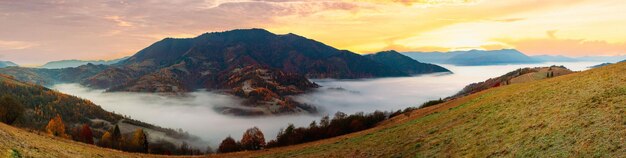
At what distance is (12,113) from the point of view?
386 ft

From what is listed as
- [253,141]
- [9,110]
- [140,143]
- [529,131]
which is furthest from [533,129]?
[140,143]

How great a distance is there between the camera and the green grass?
2616cm

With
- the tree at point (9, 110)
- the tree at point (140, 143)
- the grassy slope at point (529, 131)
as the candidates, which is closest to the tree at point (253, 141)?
the tree at point (140, 143)

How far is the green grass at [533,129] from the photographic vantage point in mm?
26156

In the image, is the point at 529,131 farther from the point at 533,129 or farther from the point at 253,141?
the point at 253,141

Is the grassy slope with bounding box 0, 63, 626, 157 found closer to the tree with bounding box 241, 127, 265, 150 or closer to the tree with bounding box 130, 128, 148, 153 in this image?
the tree with bounding box 130, 128, 148, 153

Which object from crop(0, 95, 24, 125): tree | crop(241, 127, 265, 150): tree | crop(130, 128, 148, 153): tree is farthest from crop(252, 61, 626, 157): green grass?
crop(130, 128, 148, 153): tree

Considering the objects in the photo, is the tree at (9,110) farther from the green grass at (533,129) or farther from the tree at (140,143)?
the green grass at (533,129)

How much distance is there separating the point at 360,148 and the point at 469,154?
1850cm

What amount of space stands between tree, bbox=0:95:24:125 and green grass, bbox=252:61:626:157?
366 ft

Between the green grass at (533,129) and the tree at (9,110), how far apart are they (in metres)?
111

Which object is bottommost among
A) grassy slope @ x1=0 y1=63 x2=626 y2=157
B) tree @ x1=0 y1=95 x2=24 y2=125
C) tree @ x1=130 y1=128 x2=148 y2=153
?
tree @ x1=130 y1=128 x2=148 y2=153

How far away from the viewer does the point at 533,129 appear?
1249 inches

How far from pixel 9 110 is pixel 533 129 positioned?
14224 cm
